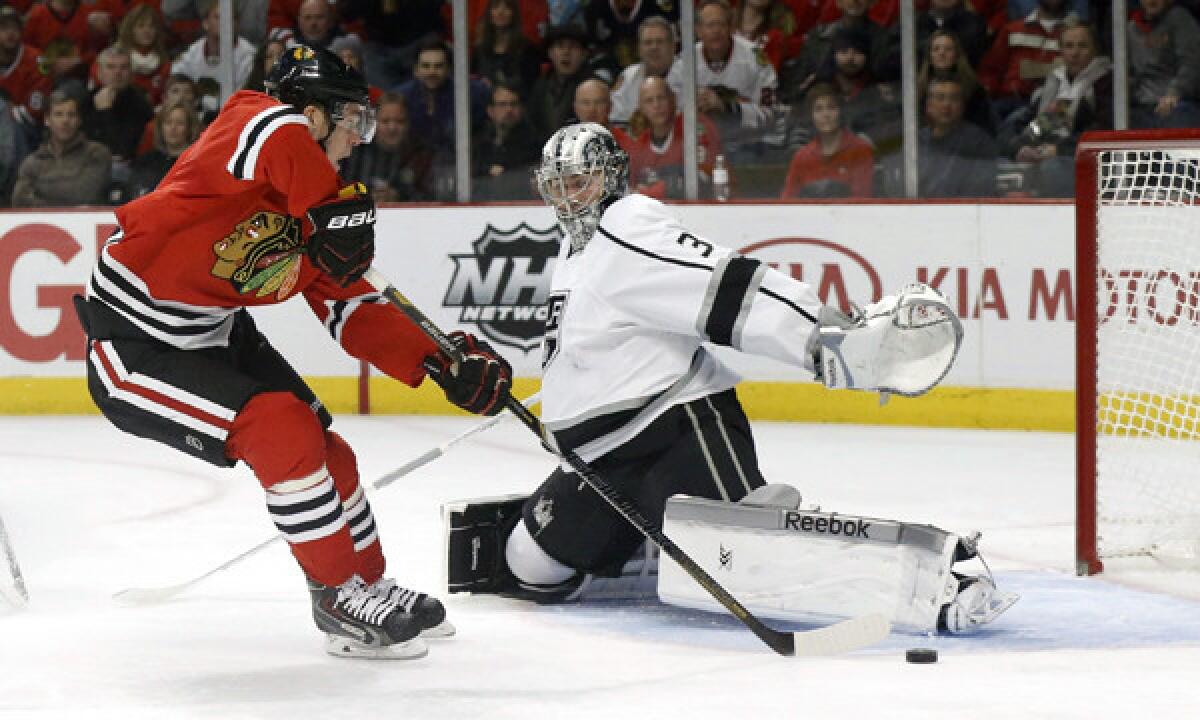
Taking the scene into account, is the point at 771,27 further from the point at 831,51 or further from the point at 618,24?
the point at 618,24

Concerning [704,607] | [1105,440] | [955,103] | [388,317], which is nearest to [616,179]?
[388,317]

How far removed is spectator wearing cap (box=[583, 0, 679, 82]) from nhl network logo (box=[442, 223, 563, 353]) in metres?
0.63

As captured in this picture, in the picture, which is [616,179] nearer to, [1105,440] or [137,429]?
[137,429]

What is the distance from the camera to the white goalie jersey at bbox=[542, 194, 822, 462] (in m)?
3.50

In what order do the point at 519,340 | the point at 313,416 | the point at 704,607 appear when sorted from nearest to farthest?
the point at 313,416
the point at 704,607
the point at 519,340

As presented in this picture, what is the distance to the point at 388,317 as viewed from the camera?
12.2 feet

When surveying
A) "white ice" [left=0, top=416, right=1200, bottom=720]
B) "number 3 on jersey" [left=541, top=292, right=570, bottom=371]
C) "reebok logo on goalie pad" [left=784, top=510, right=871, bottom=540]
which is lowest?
"white ice" [left=0, top=416, right=1200, bottom=720]

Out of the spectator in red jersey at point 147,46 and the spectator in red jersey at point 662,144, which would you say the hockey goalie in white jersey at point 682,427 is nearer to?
the spectator in red jersey at point 662,144

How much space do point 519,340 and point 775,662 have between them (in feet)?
12.1

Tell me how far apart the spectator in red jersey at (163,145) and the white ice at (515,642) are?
2131 millimetres

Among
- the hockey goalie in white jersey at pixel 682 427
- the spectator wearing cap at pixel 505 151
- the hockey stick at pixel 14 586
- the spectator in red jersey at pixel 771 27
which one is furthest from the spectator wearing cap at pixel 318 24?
the hockey goalie in white jersey at pixel 682 427

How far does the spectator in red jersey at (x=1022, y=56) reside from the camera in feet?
21.2

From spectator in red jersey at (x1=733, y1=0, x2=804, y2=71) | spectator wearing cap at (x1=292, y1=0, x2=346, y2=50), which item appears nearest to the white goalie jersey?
spectator in red jersey at (x1=733, y1=0, x2=804, y2=71)

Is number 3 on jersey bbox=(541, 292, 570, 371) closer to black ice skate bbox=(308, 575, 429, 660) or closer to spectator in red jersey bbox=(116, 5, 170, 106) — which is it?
black ice skate bbox=(308, 575, 429, 660)
